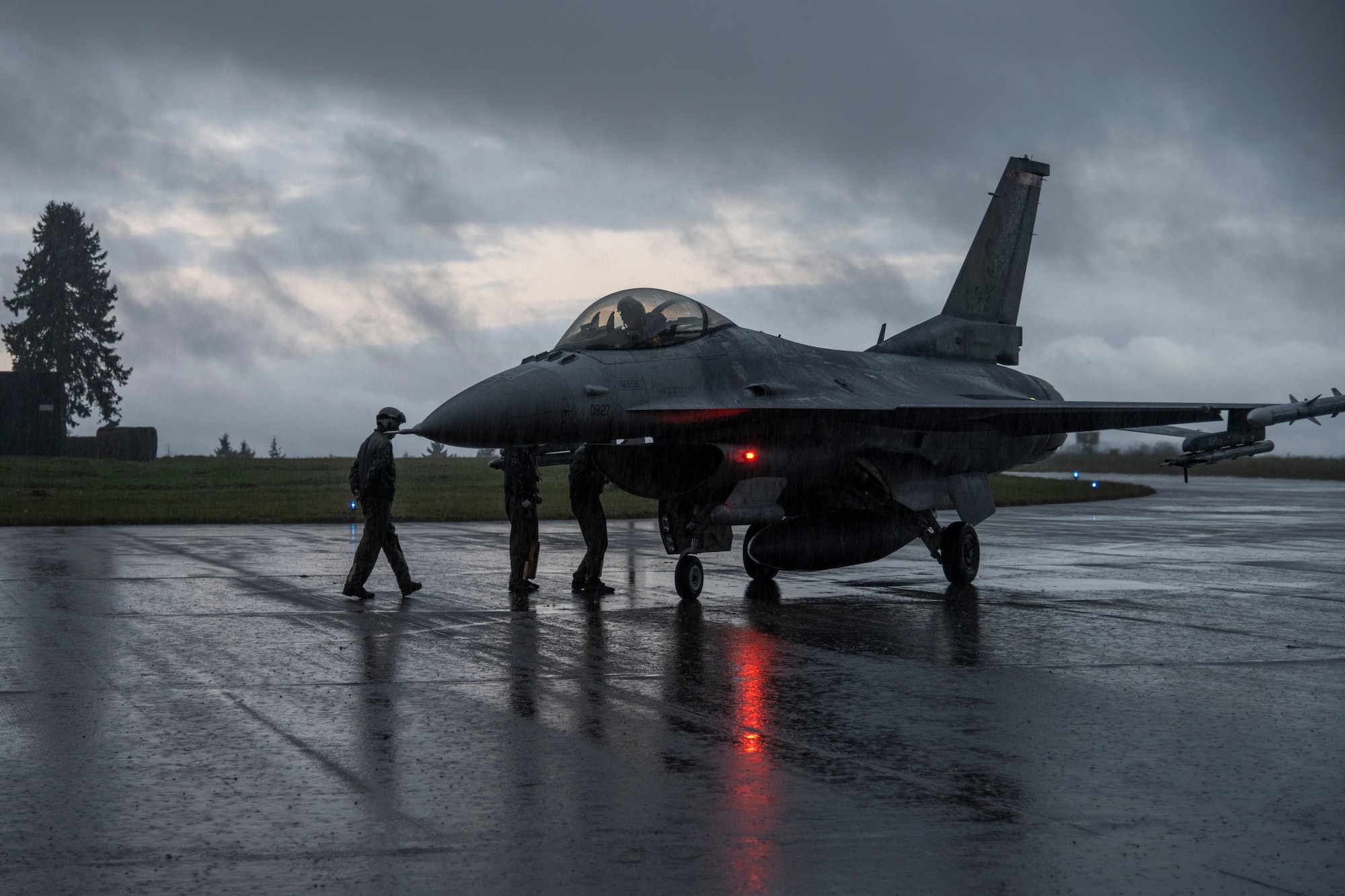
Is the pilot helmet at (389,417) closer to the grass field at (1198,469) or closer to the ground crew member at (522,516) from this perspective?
the ground crew member at (522,516)

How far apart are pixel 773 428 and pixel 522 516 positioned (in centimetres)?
286

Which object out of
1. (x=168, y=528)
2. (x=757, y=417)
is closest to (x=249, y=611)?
(x=757, y=417)

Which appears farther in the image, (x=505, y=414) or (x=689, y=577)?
(x=689, y=577)

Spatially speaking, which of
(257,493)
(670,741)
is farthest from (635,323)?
(257,493)

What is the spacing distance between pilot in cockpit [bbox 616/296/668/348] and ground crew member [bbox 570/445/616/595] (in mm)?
1430

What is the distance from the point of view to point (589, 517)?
13758 mm

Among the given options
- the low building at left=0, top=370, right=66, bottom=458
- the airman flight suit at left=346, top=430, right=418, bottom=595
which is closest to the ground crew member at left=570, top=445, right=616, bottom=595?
the airman flight suit at left=346, top=430, right=418, bottom=595

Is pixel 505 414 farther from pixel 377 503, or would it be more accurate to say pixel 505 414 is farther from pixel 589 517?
pixel 589 517

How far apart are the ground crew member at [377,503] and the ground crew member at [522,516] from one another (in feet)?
3.48

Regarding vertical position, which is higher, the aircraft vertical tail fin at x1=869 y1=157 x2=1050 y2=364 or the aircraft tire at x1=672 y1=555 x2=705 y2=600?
the aircraft vertical tail fin at x1=869 y1=157 x2=1050 y2=364

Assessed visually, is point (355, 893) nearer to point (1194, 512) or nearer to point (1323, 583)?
point (1323, 583)

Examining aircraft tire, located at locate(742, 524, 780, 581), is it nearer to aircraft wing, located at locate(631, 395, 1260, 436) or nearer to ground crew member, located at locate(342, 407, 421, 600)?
aircraft wing, located at locate(631, 395, 1260, 436)

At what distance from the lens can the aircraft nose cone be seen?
1096 cm

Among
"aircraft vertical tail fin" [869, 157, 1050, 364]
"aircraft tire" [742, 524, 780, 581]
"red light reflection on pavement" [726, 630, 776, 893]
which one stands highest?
"aircraft vertical tail fin" [869, 157, 1050, 364]
